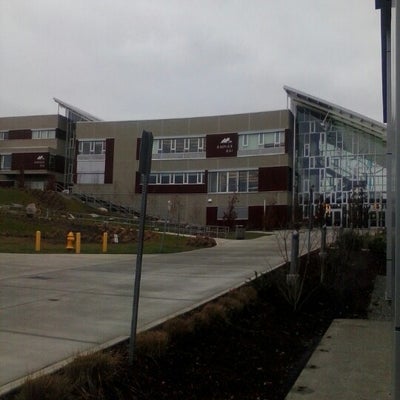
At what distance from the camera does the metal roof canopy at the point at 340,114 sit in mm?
59375

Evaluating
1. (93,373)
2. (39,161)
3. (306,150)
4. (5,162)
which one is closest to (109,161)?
(39,161)

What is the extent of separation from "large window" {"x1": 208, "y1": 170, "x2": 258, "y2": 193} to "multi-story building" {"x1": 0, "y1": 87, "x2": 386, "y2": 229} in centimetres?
11

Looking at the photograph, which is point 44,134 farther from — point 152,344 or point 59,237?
point 152,344

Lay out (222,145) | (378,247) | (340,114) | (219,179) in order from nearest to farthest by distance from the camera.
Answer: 1. (378,247)
2. (340,114)
3. (222,145)
4. (219,179)

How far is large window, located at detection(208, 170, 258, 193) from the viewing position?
6272 cm

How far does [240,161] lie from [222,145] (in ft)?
9.53

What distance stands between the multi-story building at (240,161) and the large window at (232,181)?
0.11 meters

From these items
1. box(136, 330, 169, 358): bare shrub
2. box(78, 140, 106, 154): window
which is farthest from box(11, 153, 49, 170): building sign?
box(136, 330, 169, 358): bare shrub

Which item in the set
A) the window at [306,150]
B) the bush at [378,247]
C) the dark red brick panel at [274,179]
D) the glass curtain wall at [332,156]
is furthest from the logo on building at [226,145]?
the bush at [378,247]

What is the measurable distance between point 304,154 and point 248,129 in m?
6.92

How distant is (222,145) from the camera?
211ft

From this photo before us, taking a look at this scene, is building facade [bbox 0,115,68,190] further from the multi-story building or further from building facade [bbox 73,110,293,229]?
building facade [bbox 73,110,293,229]

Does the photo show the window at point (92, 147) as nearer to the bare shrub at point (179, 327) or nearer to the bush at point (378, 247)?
the bush at point (378, 247)

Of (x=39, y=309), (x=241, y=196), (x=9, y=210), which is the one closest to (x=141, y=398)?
(x=39, y=309)
